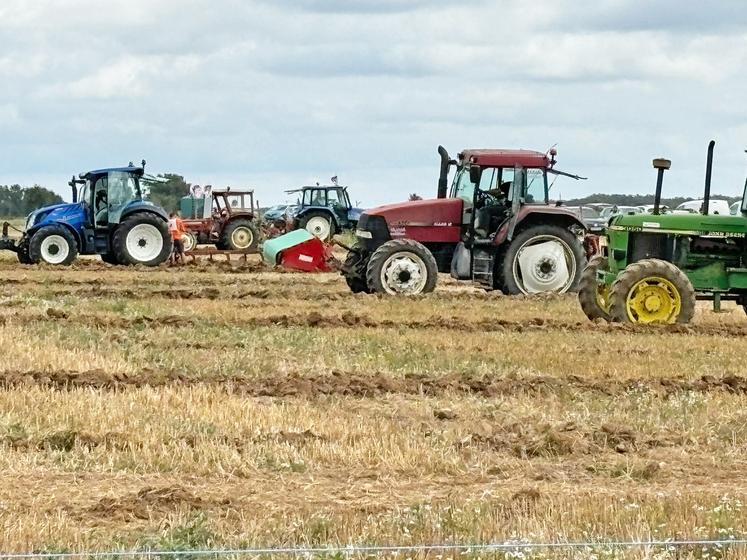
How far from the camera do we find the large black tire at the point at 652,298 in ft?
55.7

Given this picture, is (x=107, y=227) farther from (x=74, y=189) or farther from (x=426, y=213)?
(x=426, y=213)

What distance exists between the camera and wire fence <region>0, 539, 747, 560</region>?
6283mm

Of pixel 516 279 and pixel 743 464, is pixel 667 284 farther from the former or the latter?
pixel 743 464

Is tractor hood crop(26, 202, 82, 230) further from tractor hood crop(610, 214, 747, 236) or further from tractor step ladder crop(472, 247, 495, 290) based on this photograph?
tractor hood crop(610, 214, 747, 236)

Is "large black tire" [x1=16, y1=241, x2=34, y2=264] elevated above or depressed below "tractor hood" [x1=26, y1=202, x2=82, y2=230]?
below

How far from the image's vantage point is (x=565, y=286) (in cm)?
2206

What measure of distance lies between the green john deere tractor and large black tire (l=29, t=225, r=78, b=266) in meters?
14.8

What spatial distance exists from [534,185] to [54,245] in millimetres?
12678

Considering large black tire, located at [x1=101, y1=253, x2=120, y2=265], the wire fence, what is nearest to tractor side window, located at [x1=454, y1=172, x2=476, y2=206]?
large black tire, located at [x1=101, y1=253, x2=120, y2=265]

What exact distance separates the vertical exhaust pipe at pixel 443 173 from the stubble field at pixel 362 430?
4.73 meters

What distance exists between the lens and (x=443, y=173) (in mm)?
22125

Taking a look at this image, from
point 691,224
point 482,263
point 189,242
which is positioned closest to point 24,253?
point 189,242

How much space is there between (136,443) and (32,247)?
21.9 metres

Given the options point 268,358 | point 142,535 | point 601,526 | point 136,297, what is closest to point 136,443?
point 142,535
